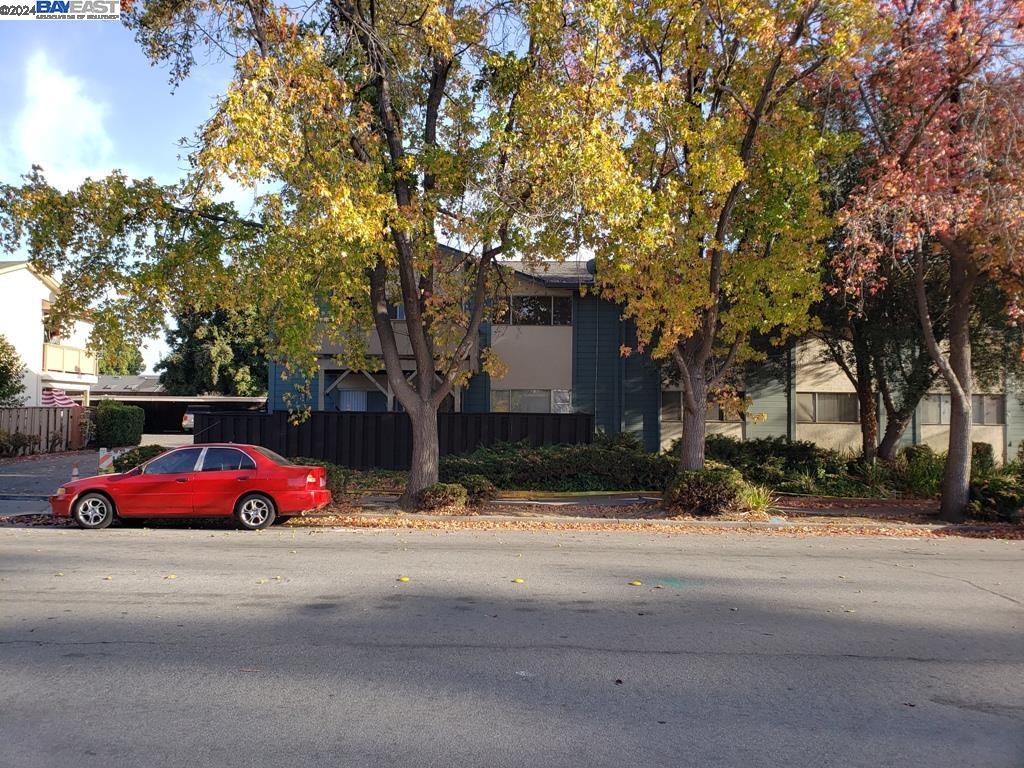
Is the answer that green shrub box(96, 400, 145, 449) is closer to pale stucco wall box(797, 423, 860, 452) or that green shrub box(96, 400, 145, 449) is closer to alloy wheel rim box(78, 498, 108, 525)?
alloy wheel rim box(78, 498, 108, 525)

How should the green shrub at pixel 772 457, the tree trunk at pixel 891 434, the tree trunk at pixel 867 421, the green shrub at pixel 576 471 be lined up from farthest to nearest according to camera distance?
the tree trunk at pixel 867 421 → the tree trunk at pixel 891 434 → the green shrub at pixel 772 457 → the green shrub at pixel 576 471

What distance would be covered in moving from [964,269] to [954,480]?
3.90m

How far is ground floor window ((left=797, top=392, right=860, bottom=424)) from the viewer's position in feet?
77.3

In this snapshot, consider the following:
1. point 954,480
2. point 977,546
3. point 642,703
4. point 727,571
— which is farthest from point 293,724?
point 954,480

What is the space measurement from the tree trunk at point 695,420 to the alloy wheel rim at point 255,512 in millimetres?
7804

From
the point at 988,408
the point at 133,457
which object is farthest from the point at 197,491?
the point at 988,408

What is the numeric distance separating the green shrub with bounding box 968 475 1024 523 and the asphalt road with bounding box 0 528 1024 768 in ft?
15.1

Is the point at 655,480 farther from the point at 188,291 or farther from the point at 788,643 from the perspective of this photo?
the point at 788,643

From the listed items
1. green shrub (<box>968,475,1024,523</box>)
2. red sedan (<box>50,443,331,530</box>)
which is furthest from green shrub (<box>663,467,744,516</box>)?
red sedan (<box>50,443,331,530</box>)

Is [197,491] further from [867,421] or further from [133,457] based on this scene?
[867,421]

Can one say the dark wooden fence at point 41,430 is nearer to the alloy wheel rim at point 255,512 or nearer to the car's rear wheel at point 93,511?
the car's rear wheel at point 93,511

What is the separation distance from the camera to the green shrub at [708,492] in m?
14.6

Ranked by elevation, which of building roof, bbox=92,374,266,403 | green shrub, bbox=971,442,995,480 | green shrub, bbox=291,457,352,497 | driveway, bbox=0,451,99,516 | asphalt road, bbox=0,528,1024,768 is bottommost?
asphalt road, bbox=0,528,1024,768

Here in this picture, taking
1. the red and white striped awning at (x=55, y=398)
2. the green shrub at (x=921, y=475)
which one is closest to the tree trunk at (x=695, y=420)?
the green shrub at (x=921, y=475)
